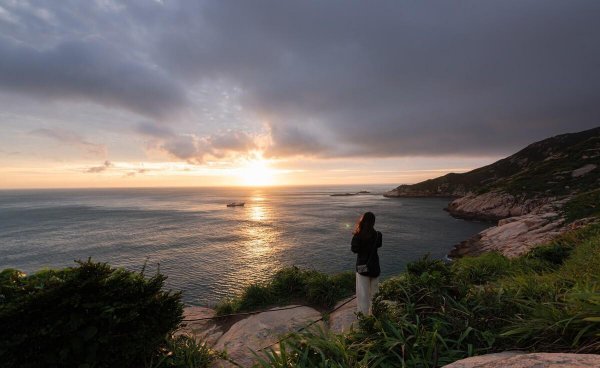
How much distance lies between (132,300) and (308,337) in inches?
130

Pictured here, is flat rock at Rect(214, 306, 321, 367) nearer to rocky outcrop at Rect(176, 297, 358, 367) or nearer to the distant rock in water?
rocky outcrop at Rect(176, 297, 358, 367)

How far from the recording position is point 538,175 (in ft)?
219

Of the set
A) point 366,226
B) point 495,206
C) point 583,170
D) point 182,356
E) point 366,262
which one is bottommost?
point 495,206

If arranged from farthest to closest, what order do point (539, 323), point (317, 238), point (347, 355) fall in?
point (317, 238)
point (347, 355)
point (539, 323)

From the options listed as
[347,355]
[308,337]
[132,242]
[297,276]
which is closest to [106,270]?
[308,337]

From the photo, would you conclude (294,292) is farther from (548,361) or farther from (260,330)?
(548,361)

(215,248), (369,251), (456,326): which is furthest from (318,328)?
(215,248)

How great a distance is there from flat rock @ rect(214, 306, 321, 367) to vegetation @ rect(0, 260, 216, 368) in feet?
5.60

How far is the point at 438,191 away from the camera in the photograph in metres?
129

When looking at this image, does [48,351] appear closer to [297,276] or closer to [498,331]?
[498,331]

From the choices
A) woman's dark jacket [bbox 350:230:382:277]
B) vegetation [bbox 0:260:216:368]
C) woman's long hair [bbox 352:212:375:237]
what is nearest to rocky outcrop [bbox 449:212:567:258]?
woman's dark jacket [bbox 350:230:382:277]

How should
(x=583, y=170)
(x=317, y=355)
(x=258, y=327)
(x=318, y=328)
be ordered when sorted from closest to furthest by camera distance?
(x=317, y=355) → (x=318, y=328) → (x=258, y=327) → (x=583, y=170)

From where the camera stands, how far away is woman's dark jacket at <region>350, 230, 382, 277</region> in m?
6.29

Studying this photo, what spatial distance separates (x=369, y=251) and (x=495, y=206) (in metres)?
73.5
